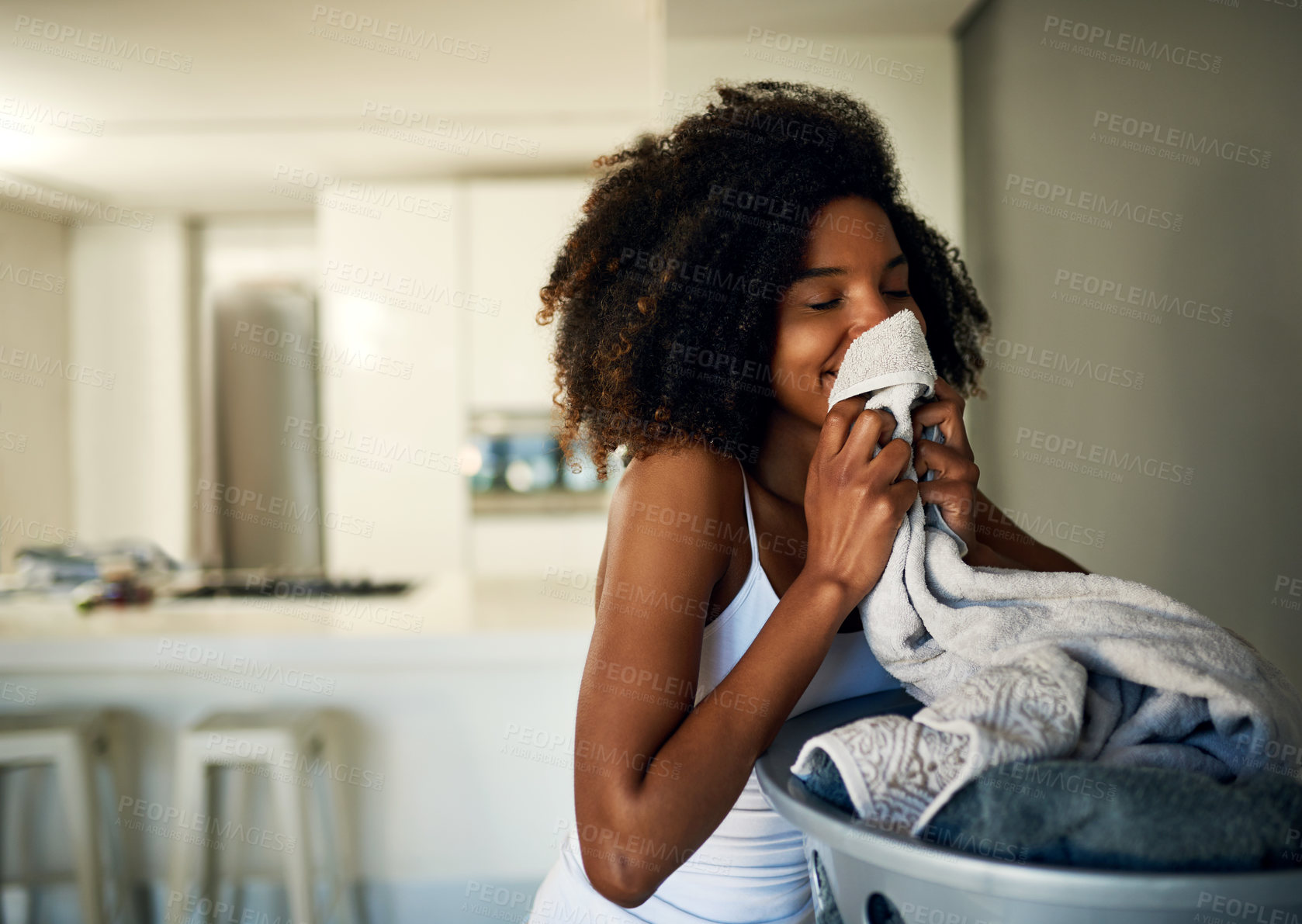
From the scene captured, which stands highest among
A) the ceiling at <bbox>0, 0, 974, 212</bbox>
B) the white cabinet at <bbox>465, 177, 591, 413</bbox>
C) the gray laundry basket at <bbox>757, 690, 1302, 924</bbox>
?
the ceiling at <bbox>0, 0, 974, 212</bbox>

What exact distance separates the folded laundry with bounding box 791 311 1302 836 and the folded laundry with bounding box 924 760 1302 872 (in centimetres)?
2

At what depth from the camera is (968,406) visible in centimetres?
242

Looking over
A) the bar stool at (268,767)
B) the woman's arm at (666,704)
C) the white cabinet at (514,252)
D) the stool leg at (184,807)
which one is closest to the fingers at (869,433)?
the woman's arm at (666,704)

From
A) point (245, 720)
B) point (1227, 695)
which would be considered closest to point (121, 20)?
point (245, 720)

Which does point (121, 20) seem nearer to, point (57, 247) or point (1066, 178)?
point (57, 247)

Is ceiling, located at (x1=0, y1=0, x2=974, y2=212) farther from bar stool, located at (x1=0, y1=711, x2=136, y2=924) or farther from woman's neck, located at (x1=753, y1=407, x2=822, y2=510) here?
bar stool, located at (x1=0, y1=711, x2=136, y2=924)

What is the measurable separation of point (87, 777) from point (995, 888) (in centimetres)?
225

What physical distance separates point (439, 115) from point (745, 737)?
142 inches

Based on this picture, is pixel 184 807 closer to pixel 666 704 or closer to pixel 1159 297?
pixel 666 704

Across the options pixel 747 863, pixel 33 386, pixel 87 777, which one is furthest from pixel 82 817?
pixel 33 386

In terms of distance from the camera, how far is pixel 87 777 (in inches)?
82.6

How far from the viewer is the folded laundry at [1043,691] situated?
522mm

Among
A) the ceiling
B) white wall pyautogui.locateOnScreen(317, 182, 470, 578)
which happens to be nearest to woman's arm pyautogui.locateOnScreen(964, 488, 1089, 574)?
the ceiling

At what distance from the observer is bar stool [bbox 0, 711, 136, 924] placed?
6.79 ft
